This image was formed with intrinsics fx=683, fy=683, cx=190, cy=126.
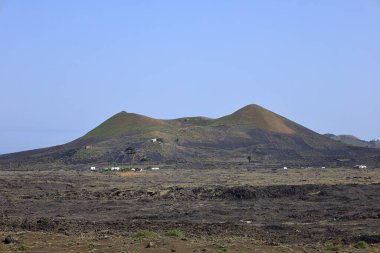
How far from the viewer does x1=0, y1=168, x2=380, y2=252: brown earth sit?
20109 millimetres

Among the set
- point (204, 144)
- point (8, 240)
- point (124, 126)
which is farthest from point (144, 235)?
point (124, 126)

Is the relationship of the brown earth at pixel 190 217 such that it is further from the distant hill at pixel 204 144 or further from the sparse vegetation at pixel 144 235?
the distant hill at pixel 204 144

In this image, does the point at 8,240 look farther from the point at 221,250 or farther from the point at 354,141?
the point at 354,141

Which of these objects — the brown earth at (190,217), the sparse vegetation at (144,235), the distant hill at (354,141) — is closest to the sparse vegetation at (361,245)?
the brown earth at (190,217)

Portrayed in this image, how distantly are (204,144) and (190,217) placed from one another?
80821 millimetres

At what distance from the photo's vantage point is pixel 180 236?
842 inches

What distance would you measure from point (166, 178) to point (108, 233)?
36.0 meters

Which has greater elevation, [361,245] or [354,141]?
Answer: [354,141]

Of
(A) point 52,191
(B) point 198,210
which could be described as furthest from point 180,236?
(A) point 52,191

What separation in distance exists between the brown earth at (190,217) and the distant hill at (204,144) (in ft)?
153

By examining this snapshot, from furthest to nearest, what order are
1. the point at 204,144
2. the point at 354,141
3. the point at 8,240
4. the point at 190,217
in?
1. the point at 354,141
2. the point at 204,144
3. the point at 190,217
4. the point at 8,240

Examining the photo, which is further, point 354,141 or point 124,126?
point 354,141

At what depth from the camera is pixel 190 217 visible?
2922 centimetres

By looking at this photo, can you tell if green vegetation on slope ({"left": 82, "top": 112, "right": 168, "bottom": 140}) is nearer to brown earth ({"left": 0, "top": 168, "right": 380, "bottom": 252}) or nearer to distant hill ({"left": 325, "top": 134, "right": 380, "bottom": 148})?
distant hill ({"left": 325, "top": 134, "right": 380, "bottom": 148})
